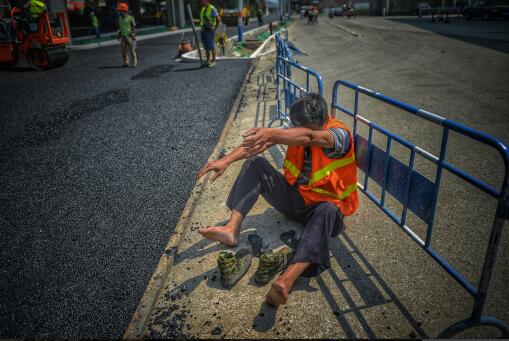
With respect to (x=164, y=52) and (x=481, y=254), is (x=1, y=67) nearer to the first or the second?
(x=164, y=52)

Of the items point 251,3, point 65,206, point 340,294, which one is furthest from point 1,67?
point 251,3

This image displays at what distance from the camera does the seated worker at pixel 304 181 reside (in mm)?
2531

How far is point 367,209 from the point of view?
3.82 meters

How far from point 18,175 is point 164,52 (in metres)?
13.7

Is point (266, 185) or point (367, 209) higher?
point (266, 185)

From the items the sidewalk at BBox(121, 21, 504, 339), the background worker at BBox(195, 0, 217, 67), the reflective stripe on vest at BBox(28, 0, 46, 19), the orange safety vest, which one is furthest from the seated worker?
the reflective stripe on vest at BBox(28, 0, 46, 19)

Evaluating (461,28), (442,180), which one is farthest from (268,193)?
(461,28)

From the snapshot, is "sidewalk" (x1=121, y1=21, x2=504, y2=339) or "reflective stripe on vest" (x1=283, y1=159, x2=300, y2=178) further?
"reflective stripe on vest" (x1=283, y1=159, x2=300, y2=178)

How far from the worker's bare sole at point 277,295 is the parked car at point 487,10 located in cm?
3608

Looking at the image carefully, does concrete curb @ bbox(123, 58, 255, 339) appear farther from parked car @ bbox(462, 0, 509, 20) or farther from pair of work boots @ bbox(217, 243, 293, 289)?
parked car @ bbox(462, 0, 509, 20)

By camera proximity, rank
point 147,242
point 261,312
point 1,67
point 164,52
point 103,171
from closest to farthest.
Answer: point 261,312, point 147,242, point 103,171, point 1,67, point 164,52

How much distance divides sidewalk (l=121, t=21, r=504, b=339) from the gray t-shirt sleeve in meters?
0.96

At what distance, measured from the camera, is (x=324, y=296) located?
269 cm

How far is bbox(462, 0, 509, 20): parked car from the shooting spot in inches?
1149
